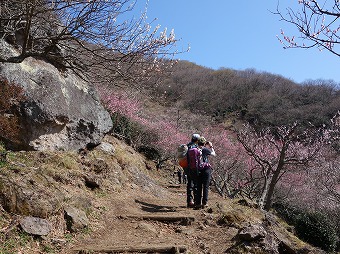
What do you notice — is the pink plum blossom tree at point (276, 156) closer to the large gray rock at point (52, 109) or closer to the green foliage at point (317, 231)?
the green foliage at point (317, 231)

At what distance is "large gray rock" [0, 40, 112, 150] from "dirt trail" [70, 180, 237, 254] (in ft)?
8.08

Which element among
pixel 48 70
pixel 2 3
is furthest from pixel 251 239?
pixel 48 70

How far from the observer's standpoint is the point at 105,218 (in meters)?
6.14

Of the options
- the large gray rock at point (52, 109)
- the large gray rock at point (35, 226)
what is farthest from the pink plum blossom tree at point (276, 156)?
the large gray rock at point (35, 226)

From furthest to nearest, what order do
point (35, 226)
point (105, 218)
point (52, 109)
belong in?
point (52, 109) → point (105, 218) → point (35, 226)

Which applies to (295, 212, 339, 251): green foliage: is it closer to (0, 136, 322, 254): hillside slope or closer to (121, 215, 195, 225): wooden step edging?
(0, 136, 322, 254): hillside slope

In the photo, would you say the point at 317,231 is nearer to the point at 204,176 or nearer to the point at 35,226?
the point at 204,176

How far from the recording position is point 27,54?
15.9ft

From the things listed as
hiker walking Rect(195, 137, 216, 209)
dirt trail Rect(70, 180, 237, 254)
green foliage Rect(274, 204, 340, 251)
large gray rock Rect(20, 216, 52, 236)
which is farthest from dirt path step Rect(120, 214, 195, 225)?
green foliage Rect(274, 204, 340, 251)

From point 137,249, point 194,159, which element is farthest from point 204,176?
point 137,249

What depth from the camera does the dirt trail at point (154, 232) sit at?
4672 millimetres

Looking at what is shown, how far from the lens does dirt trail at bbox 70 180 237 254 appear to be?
184 inches

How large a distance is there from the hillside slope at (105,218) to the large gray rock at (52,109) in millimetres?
551

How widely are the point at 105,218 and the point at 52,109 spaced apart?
11.9 ft
